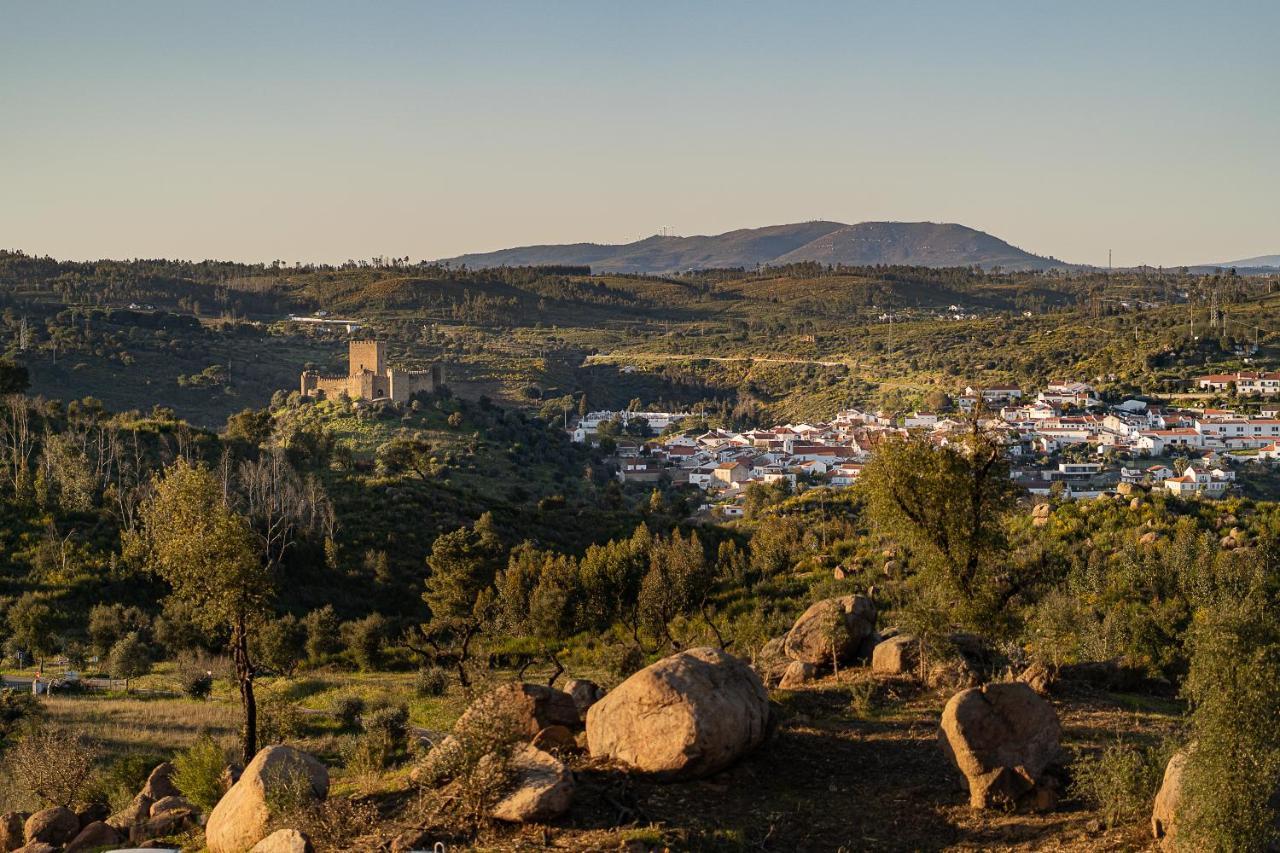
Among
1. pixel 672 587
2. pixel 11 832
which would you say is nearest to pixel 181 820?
pixel 11 832

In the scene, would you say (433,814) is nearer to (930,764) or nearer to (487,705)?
(487,705)

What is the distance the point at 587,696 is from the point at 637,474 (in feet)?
166

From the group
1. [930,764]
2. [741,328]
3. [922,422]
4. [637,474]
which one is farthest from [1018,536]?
[741,328]

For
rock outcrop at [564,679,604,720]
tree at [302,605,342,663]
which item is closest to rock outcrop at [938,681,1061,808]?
rock outcrop at [564,679,604,720]

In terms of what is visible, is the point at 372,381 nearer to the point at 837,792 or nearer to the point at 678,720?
the point at 837,792

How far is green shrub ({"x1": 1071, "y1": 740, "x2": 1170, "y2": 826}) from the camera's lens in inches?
372

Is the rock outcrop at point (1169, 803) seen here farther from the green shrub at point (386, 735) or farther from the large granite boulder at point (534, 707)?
the green shrub at point (386, 735)

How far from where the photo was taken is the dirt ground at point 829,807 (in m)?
9.17

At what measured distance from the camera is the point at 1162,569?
22000 mm

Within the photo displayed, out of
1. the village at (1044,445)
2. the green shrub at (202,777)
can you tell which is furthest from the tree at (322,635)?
the village at (1044,445)

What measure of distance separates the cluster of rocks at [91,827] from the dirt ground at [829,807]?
3.87 metres

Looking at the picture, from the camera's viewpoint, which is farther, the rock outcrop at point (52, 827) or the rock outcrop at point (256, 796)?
the rock outcrop at point (52, 827)

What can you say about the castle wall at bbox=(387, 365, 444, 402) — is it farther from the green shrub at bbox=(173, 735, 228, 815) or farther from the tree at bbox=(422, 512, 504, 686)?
the green shrub at bbox=(173, 735, 228, 815)

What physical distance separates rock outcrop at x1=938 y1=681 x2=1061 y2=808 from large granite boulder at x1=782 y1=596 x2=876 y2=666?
428cm
